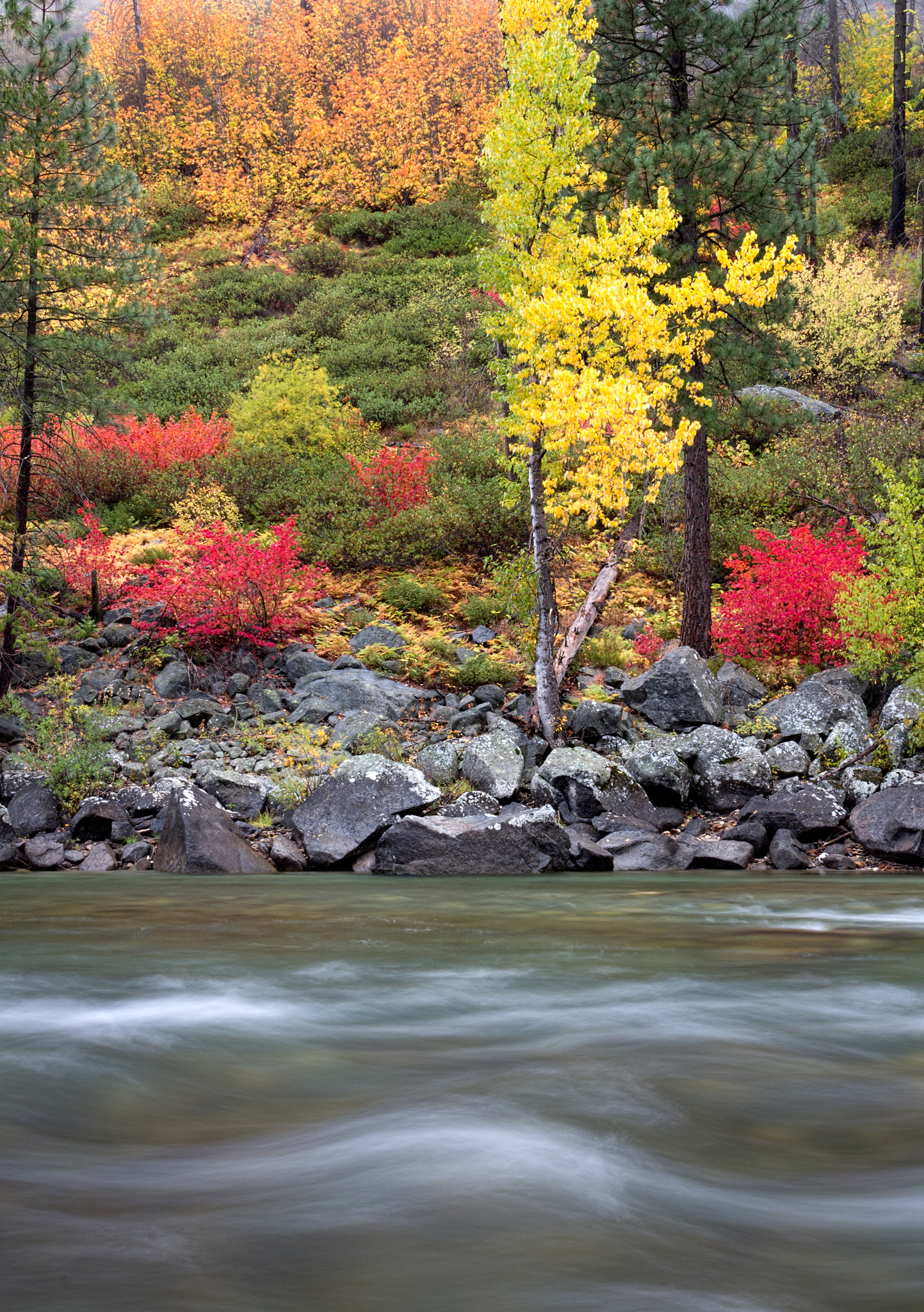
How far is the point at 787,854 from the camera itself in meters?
9.02

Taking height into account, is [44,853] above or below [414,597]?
below

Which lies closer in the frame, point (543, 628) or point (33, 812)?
point (33, 812)

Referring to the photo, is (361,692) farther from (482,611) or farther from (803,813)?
(803,813)

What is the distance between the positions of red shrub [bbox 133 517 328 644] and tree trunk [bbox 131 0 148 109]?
41915 mm

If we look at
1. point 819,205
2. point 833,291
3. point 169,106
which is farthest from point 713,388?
point 169,106

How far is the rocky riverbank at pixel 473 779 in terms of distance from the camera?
9.09 m

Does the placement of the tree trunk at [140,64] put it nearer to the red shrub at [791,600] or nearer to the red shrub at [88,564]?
the red shrub at [88,564]

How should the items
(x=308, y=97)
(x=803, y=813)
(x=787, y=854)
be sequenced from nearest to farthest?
(x=787, y=854)
(x=803, y=813)
(x=308, y=97)

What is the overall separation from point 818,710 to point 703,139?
7025mm

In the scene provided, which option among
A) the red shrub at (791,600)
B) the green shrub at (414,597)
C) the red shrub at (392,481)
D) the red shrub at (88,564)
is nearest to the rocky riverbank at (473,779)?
the red shrub at (791,600)

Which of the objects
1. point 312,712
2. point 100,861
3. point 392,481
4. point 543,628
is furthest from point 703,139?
point 100,861

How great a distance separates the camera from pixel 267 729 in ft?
37.9

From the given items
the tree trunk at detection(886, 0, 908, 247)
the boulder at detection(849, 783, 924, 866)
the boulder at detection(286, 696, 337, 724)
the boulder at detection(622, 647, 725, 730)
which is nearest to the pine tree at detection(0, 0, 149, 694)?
the boulder at detection(286, 696, 337, 724)

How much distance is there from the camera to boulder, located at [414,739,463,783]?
33.8ft
